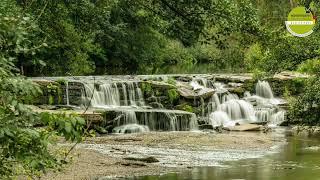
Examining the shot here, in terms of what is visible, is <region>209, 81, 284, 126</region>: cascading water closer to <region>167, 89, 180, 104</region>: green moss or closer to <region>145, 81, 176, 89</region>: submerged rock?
<region>167, 89, 180, 104</region>: green moss

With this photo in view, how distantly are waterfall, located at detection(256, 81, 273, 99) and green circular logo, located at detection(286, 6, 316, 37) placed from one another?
1733cm

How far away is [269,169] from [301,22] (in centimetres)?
427

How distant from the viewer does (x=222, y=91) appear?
100 ft

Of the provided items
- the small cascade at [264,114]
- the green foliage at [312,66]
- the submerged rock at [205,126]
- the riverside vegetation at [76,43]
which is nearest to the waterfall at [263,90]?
the riverside vegetation at [76,43]

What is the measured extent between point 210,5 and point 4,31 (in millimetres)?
5140

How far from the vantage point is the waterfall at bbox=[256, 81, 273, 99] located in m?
32.8

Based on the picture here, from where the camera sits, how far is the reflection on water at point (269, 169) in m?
13.9

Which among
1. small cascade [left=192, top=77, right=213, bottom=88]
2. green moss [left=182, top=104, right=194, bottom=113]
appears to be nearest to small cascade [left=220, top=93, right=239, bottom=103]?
small cascade [left=192, top=77, right=213, bottom=88]

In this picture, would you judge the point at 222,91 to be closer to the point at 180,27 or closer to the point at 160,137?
the point at 160,137

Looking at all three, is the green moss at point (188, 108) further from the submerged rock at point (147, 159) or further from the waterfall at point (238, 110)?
the submerged rock at point (147, 159)

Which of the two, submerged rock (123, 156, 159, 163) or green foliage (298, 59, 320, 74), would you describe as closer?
submerged rock (123, 156, 159, 163)

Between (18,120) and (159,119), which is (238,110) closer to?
(159,119)

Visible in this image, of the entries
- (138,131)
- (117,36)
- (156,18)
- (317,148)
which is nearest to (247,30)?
(156,18)

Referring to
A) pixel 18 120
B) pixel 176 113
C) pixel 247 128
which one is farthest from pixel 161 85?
pixel 18 120
